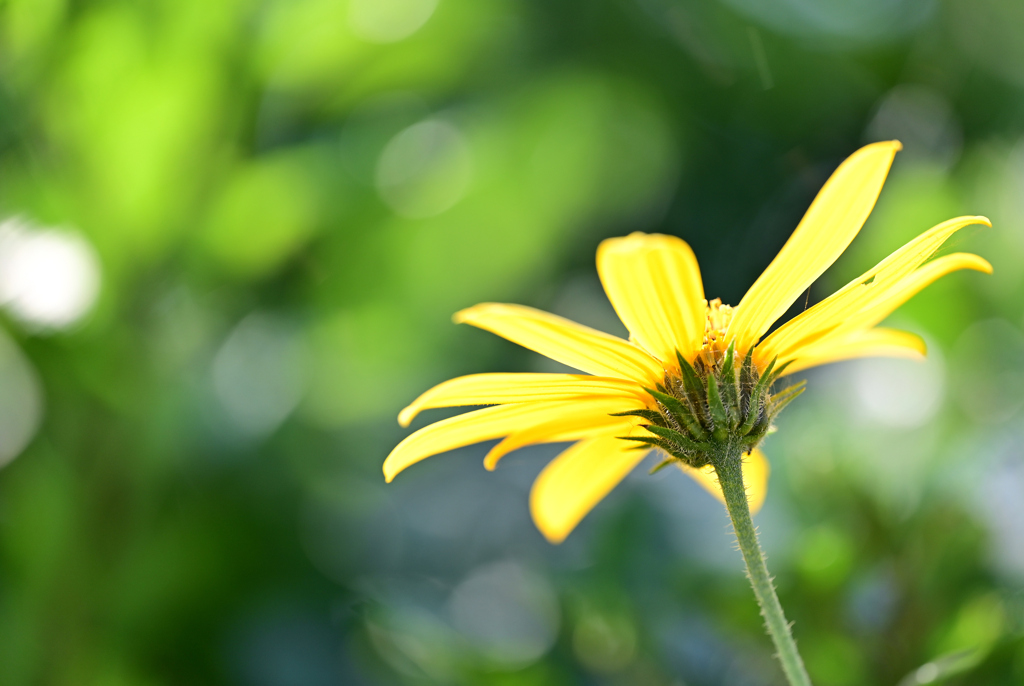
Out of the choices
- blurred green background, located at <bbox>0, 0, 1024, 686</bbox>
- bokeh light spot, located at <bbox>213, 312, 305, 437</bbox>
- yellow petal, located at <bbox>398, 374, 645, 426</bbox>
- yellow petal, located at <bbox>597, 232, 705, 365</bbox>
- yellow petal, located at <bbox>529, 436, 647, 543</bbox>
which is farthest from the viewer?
bokeh light spot, located at <bbox>213, 312, 305, 437</bbox>

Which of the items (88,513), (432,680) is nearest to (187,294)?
(88,513)

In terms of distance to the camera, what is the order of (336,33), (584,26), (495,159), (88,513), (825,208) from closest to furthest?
(825,208)
(88,513)
(336,33)
(495,159)
(584,26)

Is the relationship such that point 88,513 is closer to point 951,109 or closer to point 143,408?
point 143,408

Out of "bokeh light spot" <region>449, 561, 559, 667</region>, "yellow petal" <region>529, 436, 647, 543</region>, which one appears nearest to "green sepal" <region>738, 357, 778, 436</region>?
"yellow petal" <region>529, 436, 647, 543</region>

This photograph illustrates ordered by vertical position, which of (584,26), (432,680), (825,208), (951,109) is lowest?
(432,680)

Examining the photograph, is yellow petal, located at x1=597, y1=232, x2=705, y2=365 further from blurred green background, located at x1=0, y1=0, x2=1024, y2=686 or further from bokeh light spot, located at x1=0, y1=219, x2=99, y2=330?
bokeh light spot, located at x1=0, y1=219, x2=99, y2=330
